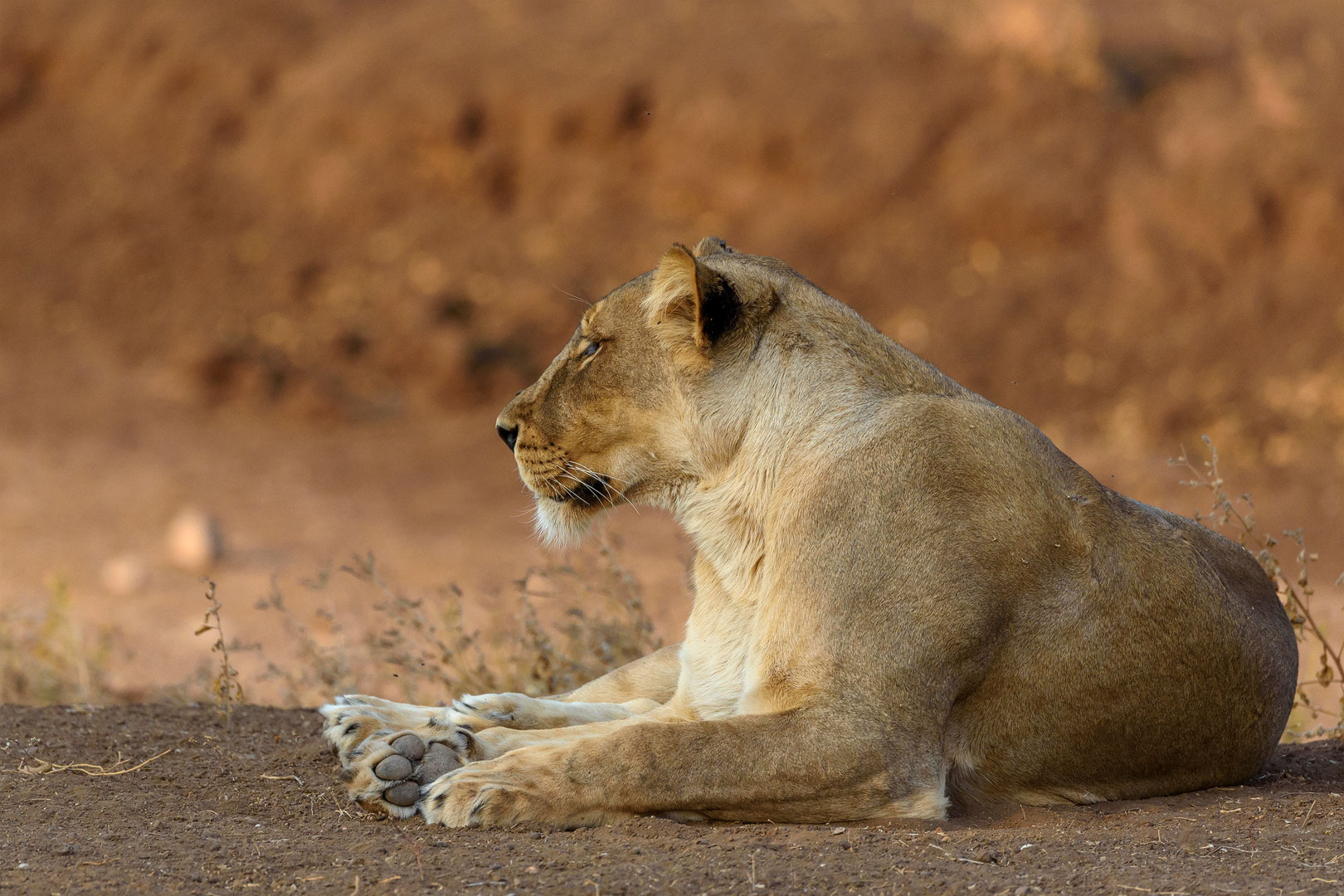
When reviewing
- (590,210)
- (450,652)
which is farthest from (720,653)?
(590,210)

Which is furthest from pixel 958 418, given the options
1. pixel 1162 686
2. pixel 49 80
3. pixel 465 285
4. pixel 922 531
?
pixel 49 80

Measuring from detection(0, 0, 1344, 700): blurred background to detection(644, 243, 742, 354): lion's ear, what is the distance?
865 cm

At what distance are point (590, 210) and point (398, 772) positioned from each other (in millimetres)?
12535

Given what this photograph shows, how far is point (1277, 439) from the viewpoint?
516 inches

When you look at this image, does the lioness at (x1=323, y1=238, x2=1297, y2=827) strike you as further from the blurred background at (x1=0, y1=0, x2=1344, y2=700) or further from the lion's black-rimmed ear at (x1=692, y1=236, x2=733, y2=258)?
the blurred background at (x1=0, y1=0, x2=1344, y2=700)

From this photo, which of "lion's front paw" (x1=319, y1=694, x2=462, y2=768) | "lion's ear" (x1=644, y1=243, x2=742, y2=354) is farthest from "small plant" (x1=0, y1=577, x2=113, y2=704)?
"lion's ear" (x1=644, y1=243, x2=742, y2=354)

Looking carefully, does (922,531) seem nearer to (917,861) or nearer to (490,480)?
(917,861)

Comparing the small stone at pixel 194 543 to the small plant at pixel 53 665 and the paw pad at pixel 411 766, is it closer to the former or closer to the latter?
the small plant at pixel 53 665

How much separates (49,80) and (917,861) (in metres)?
16.5

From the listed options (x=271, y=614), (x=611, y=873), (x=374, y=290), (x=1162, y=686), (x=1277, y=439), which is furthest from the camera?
(x=374, y=290)

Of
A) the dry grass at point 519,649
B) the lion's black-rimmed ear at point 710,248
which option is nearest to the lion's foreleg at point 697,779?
the lion's black-rimmed ear at point 710,248

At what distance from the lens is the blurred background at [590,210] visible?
45.1 ft

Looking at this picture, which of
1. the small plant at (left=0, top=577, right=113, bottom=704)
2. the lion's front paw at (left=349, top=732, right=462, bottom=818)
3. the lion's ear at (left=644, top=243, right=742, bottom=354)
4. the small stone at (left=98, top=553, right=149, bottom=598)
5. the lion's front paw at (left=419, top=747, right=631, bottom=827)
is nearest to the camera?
the lion's front paw at (left=419, top=747, right=631, bottom=827)

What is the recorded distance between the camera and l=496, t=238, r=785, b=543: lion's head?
13.0 feet
